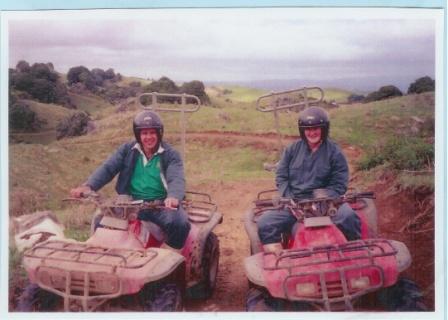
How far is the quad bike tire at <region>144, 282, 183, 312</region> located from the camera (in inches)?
128

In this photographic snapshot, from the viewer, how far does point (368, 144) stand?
3494mm

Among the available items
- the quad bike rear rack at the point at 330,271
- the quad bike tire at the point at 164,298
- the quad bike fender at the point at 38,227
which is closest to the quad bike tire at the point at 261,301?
the quad bike rear rack at the point at 330,271

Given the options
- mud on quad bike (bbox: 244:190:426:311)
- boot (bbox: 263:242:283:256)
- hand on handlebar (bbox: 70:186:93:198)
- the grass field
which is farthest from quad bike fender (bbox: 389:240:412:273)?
hand on handlebar (bbox: 70:186:93:198)

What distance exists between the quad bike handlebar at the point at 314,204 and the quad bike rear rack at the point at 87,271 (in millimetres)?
674

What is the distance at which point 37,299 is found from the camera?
3396 mm

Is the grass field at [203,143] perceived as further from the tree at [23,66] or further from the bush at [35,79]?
the tree at [23,66]

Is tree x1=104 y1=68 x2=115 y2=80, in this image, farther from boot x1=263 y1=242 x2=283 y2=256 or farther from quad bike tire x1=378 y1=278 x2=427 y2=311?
quad bike tire x1=378 y1=278 x2=427 y2=311

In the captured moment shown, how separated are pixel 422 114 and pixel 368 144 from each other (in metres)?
0.32

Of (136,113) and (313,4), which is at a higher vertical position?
(313,4)

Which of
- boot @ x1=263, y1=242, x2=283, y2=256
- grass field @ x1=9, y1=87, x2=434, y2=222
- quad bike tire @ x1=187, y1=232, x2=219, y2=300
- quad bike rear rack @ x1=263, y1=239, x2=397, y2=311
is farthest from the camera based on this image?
grass field @ x1=9, y1=87, x2=434, y2=222

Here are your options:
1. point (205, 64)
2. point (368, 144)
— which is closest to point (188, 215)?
point (205, 64)

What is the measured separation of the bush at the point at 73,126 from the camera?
3.56 metres

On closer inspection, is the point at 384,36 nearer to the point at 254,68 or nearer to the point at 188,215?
the point at 254,68
